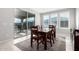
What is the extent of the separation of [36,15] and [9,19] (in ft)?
1.70

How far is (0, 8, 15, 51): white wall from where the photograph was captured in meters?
2.06

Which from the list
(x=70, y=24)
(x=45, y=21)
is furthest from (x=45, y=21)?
(x=70, y=24)

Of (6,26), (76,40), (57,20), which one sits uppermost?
(57,20)

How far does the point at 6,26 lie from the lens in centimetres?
207

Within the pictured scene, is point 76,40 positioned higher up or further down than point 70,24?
further down

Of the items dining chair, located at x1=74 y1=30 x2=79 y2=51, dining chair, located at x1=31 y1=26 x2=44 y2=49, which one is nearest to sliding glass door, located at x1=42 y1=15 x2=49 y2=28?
dining chair, located at x1=31 y1=26 x2=44 y2=49

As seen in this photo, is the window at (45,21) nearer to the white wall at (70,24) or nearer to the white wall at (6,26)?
the white wall at (70,24)

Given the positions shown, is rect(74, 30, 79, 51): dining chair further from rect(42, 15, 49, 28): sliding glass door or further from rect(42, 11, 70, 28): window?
rect(42, 15, 49, 28): sliding glass door

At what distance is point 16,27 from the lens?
209 cm

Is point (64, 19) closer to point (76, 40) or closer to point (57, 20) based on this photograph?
point (57, 20)

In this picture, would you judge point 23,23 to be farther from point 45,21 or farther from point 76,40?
point 76,40

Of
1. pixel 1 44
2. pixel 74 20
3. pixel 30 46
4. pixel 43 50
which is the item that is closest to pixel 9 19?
pixel 1 44
